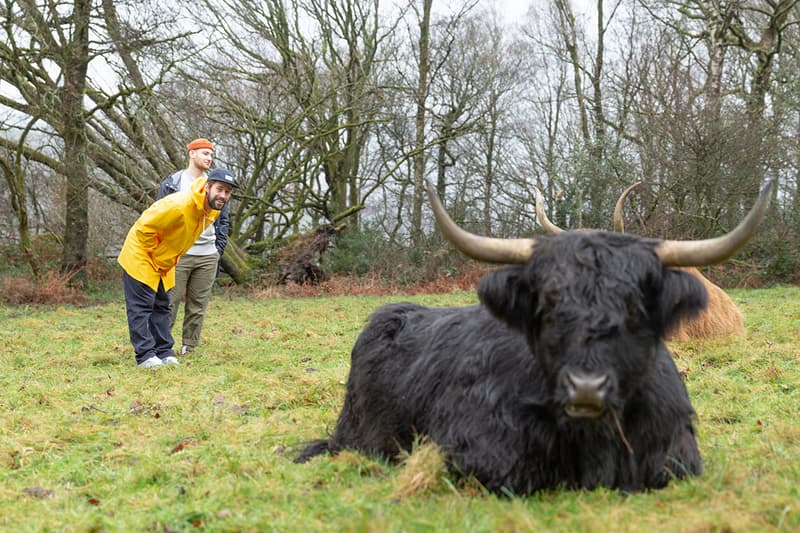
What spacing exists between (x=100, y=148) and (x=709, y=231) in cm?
1498

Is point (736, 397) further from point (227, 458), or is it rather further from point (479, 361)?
point (227, 458)

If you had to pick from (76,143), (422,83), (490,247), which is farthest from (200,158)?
(422,83)

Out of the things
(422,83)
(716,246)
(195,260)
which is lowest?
(195,260)

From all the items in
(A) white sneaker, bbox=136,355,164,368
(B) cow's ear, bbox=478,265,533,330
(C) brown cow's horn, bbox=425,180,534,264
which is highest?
(C) brown cow's horn, bbox=425,180,534,264

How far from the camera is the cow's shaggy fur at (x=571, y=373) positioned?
2.67 metres

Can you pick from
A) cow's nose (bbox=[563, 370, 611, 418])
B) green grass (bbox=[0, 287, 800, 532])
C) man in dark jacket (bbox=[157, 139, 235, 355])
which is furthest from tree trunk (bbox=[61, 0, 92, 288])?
cow's nose (bbox=[563, 370, 611, 418])

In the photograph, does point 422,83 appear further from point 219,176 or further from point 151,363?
point 151,363

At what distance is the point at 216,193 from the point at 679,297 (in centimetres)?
503

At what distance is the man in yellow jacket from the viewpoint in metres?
6.71

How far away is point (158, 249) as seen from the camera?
6.86m

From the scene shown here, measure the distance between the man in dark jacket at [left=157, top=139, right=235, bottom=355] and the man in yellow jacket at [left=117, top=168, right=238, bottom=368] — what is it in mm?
561

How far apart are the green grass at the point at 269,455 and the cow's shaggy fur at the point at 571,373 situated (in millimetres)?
140

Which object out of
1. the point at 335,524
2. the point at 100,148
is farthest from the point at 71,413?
the point at 100,148

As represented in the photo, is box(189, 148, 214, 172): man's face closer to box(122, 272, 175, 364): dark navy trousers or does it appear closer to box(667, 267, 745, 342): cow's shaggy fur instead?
box(122, 272, 175, 364): dark navy trousers
